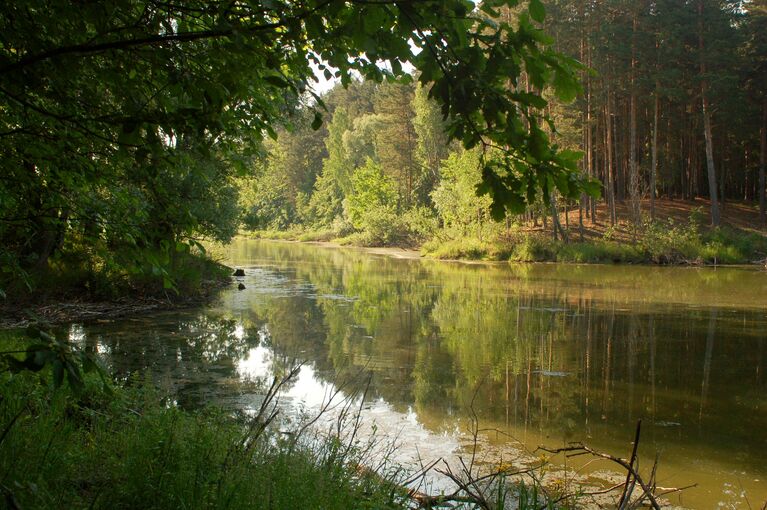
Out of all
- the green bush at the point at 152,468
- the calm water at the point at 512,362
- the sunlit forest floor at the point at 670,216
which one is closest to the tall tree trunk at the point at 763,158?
the sunlit forest floor at the point at 670,216

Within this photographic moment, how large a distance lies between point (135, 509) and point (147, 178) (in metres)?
1.76

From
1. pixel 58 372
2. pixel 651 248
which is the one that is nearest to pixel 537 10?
pixel 58 372

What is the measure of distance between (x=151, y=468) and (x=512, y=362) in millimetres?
7464

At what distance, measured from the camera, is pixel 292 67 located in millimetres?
3023

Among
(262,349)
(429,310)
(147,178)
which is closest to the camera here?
(147,178)

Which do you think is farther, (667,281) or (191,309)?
(667,281)

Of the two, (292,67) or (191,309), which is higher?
(292,67)

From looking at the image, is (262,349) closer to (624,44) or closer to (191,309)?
(191,309)

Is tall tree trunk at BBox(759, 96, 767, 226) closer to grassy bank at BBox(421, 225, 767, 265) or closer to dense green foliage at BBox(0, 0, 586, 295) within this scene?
grassy bank at BBox(421, 225, 767, 265)

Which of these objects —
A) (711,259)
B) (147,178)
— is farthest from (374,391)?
(711,259)

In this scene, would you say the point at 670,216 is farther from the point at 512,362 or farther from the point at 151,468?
the point at 151,468

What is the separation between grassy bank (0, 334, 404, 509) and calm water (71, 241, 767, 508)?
194cm

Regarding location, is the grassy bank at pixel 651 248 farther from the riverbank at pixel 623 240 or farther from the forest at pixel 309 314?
the forest at pixel 309 314

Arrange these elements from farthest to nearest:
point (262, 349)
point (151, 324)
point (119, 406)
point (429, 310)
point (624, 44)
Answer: point (624, 44)
point (429, 310)
point (151, 324)
point (262, 349)
point (119, 406)
